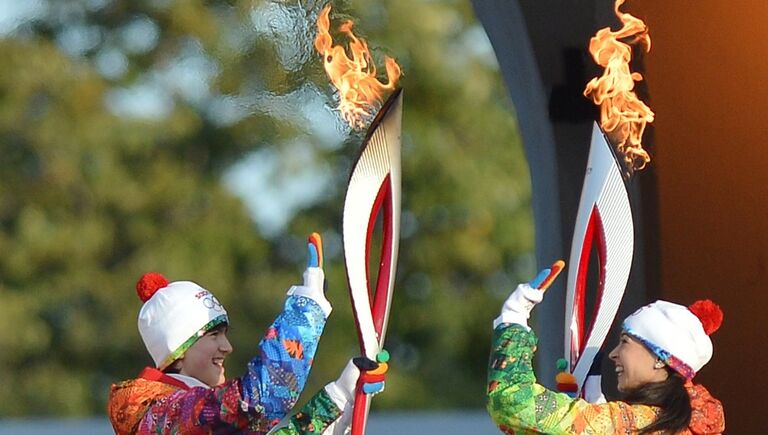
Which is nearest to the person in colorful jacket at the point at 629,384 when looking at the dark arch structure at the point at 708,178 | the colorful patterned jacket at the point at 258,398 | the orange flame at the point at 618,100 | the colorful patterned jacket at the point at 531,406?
the colorful patterned jacket at the point at 531,406

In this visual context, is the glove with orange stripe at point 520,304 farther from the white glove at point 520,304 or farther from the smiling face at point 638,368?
the smiling face at point 638,368

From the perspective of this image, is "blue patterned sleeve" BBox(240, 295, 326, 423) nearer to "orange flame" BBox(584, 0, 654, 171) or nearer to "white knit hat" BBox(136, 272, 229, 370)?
"white knit hat" BBox(136, 272, 229, 370)

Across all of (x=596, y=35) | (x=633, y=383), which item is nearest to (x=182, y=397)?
(x=633, y=383)

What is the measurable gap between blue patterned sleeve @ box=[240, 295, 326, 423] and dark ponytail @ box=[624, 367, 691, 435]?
710 mm

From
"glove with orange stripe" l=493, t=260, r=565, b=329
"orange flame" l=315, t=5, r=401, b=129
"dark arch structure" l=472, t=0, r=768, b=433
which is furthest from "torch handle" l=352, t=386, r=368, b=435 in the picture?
"dark arch structure" l=472, t=0, r=768, b=433

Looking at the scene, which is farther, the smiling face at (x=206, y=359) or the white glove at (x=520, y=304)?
the smiling face at (x=206, y=359)

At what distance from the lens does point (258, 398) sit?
115 inches

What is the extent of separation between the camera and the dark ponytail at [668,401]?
3.11 m

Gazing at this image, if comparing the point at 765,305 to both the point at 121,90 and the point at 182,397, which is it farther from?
the point at 121,90

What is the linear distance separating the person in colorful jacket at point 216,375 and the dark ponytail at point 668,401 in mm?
599

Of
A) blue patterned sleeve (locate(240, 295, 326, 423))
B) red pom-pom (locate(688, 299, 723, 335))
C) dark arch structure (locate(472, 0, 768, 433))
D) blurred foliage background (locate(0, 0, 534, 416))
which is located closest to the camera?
blue patterned sleeve (locate(240, 295, 326, 423))

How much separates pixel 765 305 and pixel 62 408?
652 cm

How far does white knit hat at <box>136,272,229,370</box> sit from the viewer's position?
3219mm

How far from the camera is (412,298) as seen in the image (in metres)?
10.6
